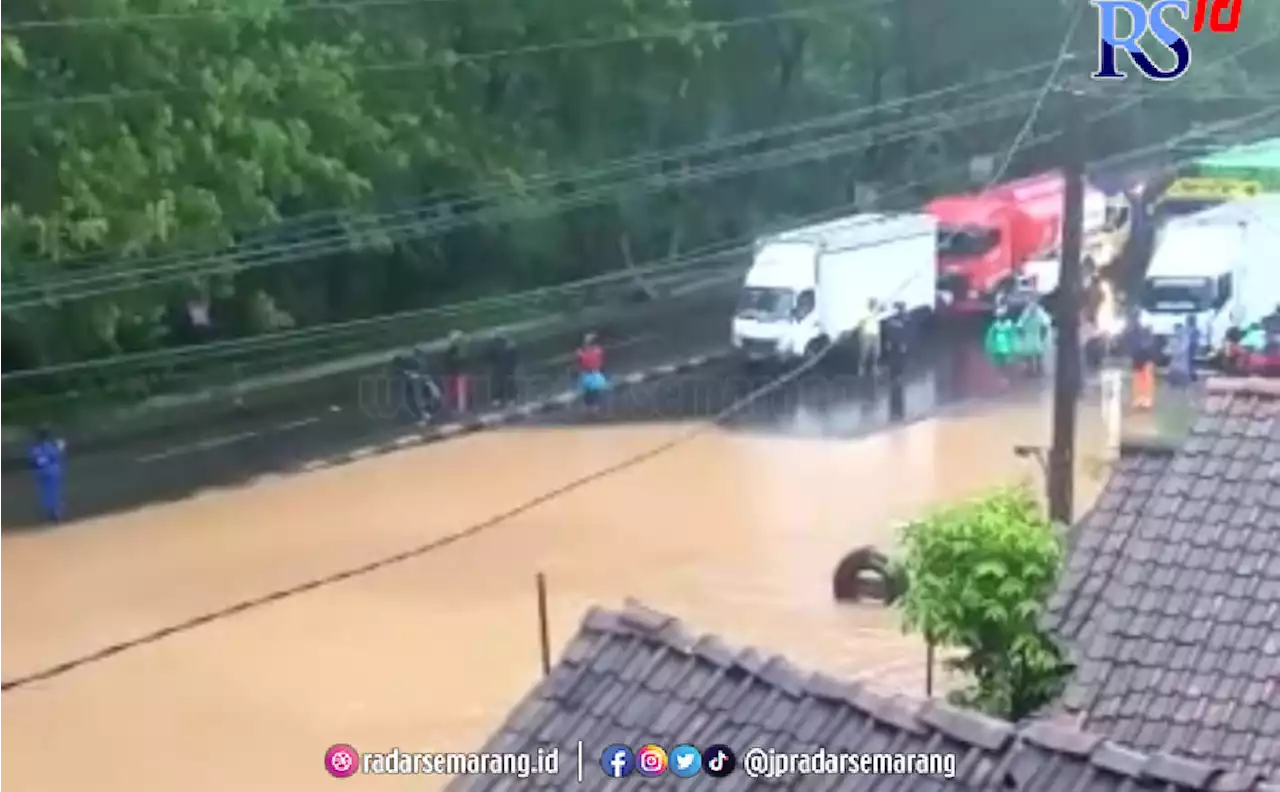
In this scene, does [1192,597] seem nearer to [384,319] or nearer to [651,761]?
[651,761]

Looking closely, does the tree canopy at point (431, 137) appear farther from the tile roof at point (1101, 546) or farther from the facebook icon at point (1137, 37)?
the tile roof at point (1101, 546)

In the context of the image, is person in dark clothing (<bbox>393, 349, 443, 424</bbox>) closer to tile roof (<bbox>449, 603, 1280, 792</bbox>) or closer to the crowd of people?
the crowd of people

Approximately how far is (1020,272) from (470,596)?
15.6 meters

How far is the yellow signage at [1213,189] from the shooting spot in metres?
30.9

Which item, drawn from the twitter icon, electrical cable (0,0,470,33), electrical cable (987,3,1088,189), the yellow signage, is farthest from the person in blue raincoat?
electrical cable (987,3,1088,189)

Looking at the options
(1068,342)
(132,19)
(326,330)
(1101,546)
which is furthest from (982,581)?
(326,330)

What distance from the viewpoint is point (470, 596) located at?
19078mm

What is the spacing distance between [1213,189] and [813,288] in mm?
7036

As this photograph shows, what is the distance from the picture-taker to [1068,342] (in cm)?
1802

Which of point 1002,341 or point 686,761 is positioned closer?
point 686,761

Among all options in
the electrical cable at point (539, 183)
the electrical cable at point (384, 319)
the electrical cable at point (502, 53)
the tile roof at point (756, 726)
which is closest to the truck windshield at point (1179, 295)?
the electrical cable at point (502, 53)

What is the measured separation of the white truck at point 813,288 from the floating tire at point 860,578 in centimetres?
1038

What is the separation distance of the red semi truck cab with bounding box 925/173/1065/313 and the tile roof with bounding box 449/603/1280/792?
85.0 ft

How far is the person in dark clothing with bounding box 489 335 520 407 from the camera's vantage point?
27.0m
